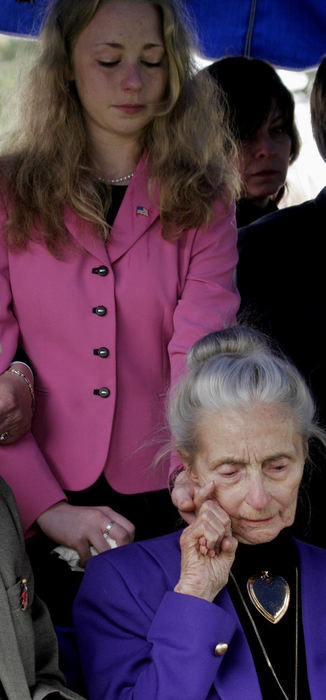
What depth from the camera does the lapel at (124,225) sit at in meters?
2.86

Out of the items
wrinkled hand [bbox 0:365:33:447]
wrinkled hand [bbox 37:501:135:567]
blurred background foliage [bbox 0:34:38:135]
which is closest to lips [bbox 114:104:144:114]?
blurred background foliage [bbox 0:34:38:135]

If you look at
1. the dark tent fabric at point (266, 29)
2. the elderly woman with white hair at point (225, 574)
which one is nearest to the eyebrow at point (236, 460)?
the elderly woman with white hair at point (225, 574)

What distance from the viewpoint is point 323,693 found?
2.36 meters

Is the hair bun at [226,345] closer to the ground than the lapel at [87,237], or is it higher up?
closer to the ground

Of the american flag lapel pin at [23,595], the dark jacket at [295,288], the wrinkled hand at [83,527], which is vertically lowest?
the wrinkled hand at [83,527]

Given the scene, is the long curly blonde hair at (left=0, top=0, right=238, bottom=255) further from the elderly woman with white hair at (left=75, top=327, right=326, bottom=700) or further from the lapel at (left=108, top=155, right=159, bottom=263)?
→ the elderly woman with white hair at (left=75, top=327, right=326, bottom=700)

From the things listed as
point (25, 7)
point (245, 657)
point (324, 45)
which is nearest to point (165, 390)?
point (245, 657)

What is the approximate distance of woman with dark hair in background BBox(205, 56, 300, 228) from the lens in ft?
12.9

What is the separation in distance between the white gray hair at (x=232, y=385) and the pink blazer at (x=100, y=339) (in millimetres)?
154

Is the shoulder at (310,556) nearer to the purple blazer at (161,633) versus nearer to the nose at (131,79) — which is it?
the purple blazer at (161,633)

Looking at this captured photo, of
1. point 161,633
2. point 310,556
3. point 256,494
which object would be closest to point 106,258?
point 256,494

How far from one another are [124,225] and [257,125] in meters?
1.25

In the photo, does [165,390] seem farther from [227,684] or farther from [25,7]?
[25,7]

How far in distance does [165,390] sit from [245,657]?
0.78 m
